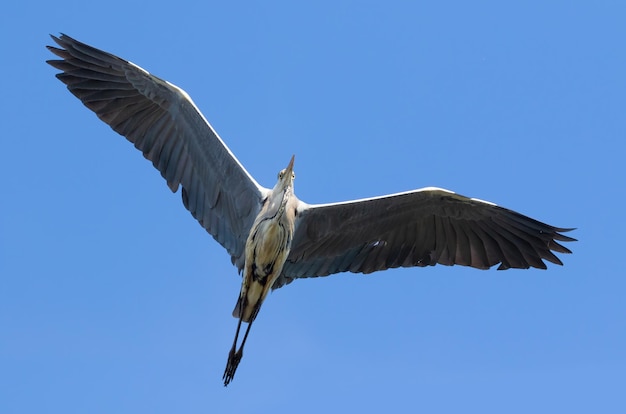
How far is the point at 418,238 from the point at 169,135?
11.6ft

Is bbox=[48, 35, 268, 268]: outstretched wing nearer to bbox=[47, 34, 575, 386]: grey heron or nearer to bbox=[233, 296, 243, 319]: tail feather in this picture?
bbox=[47, 34, 575, 386]: grey heron

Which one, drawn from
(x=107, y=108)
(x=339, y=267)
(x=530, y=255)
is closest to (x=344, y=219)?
(x=339, y=267)

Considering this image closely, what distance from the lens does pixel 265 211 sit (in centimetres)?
1237

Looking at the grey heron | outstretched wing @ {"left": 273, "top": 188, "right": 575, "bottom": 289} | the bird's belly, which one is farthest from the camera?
outstretched wing @ {"left": 273, "top": 188, "right": 575, "bottom": 289}

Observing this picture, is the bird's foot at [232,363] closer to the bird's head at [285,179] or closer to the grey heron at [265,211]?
the grey heron at [265,211]

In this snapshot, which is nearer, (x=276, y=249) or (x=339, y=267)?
(x=276, y=249)

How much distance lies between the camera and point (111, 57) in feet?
41.9

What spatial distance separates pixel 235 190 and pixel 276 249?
3.52 feet

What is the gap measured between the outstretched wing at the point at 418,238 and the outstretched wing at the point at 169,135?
2.84 ft

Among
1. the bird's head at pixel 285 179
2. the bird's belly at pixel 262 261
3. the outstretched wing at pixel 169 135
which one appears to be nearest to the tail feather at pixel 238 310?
the bird's belly at pixel 262 261

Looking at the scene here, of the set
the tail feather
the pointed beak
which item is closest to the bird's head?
the pointed beak

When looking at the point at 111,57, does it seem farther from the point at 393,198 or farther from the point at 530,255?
the point at 530,255

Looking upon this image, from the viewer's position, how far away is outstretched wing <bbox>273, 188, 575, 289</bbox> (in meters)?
12.7

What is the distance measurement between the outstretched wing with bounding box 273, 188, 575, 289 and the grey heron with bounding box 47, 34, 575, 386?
13 millimetres
